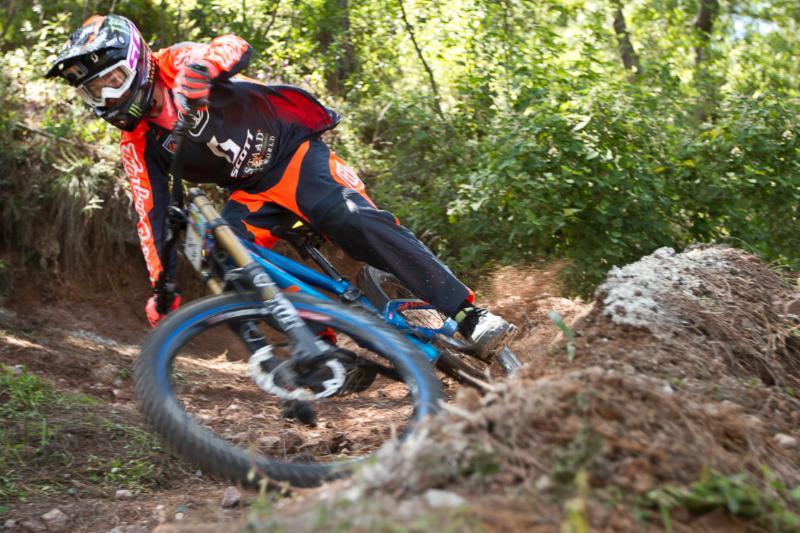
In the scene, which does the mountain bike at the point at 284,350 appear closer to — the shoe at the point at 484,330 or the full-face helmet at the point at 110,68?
the shoe at the point at 484,330

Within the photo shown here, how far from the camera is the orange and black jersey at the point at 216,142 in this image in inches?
162

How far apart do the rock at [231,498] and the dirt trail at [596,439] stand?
70mm

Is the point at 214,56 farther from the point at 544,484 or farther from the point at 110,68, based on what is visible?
the point at 544,484

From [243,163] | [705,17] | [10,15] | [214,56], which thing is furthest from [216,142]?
[705,17]

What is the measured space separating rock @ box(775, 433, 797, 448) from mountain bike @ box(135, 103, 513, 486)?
1.26m

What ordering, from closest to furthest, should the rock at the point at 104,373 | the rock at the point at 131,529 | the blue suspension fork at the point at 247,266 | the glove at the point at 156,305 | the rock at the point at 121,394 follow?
the rock at the point at 131,529, the blue suspension fork at the point at 247,266, the glove at the point at 156,305, the rock at the point at 121,394, the rock at the point at 104,373

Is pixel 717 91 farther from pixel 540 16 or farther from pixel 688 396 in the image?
pixel 688 396

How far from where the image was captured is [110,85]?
3.92 metres

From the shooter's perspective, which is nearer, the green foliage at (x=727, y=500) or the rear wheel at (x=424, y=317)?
the green foliage at (x=727, y=500)

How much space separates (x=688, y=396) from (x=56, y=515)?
265 cm

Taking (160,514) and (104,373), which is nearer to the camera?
(160,514)

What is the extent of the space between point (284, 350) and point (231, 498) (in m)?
0.68

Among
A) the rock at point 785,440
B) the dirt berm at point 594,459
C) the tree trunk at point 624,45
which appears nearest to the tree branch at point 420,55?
the tree trunk at point 624,45

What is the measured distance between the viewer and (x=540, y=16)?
27.7 ft
